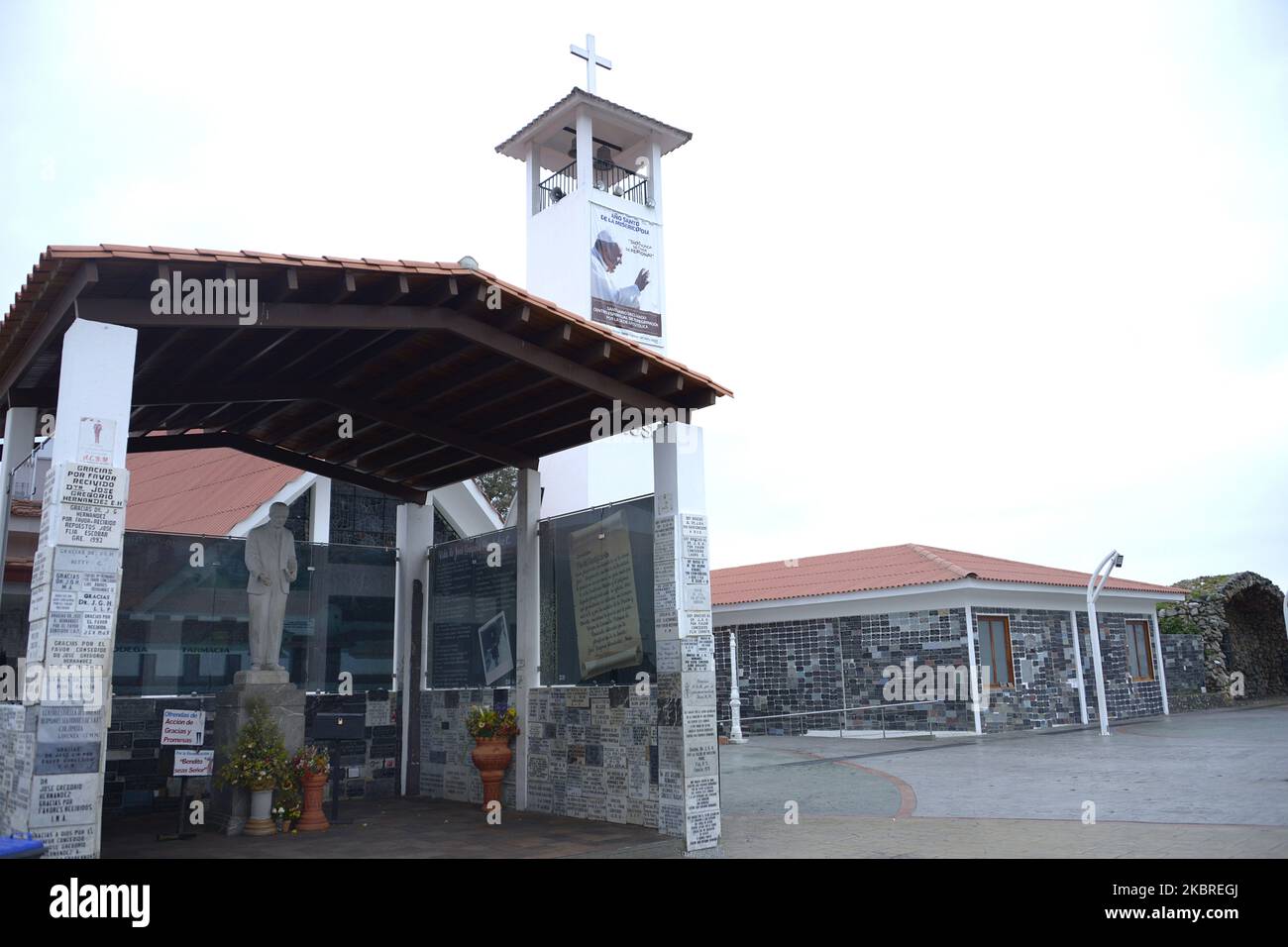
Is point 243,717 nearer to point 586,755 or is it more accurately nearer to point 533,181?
point 586,755

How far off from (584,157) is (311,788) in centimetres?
2134

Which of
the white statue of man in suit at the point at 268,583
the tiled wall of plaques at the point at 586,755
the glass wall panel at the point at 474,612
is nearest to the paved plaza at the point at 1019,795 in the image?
the tiled wall of plaques at the point at 586,755

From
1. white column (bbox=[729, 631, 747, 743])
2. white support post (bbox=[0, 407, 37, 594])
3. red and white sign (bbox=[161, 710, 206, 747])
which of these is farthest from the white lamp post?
white support post (bbox=[0, 407, 37, 594])

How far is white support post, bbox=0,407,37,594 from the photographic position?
8484 millimetres

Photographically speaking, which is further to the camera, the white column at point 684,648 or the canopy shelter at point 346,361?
the white column at point 684,648

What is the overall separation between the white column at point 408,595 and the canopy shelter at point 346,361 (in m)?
1.07

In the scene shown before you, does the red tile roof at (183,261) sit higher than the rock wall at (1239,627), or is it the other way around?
the red tile roof at (183,261)

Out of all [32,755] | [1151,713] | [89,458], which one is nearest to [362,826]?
[32,755]

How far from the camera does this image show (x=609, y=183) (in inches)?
1161

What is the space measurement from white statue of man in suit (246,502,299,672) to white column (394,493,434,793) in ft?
7.34

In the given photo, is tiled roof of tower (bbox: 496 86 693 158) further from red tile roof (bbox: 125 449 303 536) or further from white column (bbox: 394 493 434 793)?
white column (bbox: 394 493 434 793)

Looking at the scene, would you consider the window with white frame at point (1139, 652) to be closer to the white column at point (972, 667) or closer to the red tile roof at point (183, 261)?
the white column at point (972, 667)

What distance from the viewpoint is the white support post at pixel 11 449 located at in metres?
8.48
